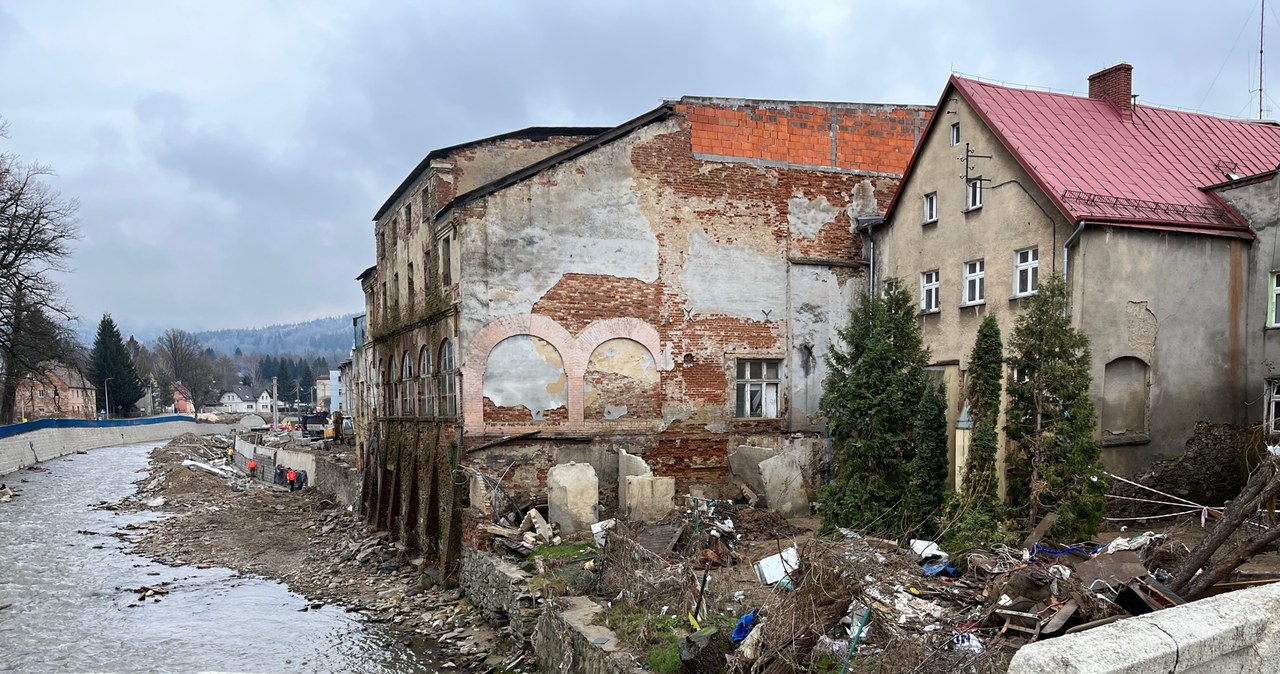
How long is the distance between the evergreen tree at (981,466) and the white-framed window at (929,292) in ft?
16.3

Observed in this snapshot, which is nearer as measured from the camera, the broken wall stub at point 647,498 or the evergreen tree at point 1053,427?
the evergreen tree at point 1053,427

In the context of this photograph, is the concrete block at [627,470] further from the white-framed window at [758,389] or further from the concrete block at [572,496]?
the white-framed window at [758,389]

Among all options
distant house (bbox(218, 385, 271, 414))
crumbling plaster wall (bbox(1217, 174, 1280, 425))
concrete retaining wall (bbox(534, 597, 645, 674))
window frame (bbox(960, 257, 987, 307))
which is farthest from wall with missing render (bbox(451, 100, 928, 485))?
distant house (bbox(218, 385, 271, 414))

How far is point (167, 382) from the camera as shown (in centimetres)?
10888

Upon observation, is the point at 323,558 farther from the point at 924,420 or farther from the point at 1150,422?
the point at 1150,422

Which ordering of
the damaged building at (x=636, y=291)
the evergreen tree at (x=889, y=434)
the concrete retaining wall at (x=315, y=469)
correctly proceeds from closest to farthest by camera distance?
the evergreen tree at (x=889, y=434) < the damaged building at (x=636, y=291) < the concrete retaining wall at (x=315, y=469)

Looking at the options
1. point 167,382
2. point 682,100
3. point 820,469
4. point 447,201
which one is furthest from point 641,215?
point 167,382

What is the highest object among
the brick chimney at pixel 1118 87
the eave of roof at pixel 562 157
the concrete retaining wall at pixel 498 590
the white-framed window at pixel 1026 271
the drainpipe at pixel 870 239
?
the brick chimney at pixel 1118 87

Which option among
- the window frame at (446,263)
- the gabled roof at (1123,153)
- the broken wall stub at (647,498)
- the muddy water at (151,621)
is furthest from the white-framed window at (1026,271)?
the muddy water at (151,621)

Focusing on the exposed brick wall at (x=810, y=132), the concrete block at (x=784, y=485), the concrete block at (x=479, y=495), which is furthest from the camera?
the exposed brick wall at (x=810, y=132)

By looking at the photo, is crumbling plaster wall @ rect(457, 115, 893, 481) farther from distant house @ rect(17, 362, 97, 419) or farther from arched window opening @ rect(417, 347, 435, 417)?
distant house @ rect(17, 362, 97, 419)

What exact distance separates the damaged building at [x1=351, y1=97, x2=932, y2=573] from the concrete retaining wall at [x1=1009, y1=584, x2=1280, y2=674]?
12.8m

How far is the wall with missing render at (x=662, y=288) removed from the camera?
1723 centimetres

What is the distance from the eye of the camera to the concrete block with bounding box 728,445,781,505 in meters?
17.8
